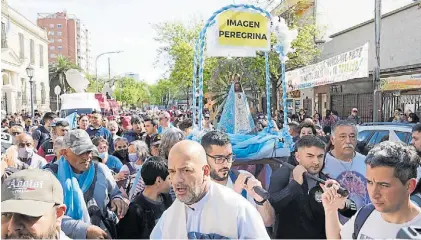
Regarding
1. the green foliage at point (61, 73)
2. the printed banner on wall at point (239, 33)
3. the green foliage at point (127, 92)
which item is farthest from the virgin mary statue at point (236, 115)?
the green foliage at point (127, 92)

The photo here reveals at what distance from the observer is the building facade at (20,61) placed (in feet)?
116

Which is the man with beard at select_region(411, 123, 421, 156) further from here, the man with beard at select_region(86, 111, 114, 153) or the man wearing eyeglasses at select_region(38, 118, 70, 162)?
the man with beard at select_region(86, 111, 114, 153)

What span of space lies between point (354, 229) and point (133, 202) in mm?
1656

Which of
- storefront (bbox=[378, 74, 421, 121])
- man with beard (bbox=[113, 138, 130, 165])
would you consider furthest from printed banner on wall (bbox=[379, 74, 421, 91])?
man with beard (bbox=[113, 138, 130, 165])

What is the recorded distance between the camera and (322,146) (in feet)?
11.1

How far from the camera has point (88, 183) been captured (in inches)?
133

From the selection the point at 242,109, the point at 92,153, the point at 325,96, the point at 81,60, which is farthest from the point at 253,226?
the point at 81,60

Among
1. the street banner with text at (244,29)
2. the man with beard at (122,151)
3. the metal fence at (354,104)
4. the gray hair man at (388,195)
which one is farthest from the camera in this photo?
the metal fence at (354,104)

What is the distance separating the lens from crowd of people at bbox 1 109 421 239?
6.81ft

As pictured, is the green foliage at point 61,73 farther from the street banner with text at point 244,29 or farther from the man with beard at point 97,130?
the street banner with text at point 244,29

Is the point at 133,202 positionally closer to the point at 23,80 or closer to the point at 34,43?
the point at 23,80

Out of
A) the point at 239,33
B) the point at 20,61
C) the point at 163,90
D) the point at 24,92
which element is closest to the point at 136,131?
the point at 239,33

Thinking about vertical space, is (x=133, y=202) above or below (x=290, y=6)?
below

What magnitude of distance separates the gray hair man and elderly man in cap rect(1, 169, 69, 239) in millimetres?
1490
